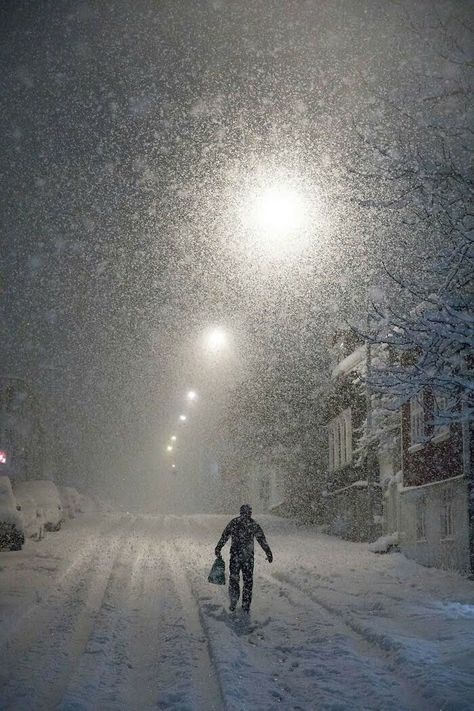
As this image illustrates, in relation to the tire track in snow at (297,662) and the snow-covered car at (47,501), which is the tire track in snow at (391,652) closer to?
the tire track in snow at (297,662)

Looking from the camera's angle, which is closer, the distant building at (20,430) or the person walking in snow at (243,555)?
the person walking in snow at (243,555)

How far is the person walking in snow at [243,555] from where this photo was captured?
10.0 m

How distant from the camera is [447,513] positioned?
15969 mm

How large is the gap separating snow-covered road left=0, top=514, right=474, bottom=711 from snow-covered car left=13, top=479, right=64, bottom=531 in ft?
29.8

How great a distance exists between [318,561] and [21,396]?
37.8 metres

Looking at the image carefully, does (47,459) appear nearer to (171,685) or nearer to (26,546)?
(26,546)

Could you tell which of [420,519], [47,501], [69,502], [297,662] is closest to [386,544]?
[420,519]

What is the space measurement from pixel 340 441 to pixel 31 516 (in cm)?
1363

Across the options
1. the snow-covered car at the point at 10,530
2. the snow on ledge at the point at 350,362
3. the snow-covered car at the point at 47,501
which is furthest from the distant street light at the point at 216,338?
the snow-covered car at the point at 10,530

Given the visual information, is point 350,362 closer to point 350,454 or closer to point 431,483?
point 350,454

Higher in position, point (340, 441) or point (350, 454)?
point (340, 441)

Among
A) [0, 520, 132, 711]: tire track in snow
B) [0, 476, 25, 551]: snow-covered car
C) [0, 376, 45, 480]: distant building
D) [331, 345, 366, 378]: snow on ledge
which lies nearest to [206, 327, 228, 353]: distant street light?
[331, 345, 366, 378]: snow on ledge

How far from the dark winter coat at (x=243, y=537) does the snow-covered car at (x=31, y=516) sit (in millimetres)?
12306

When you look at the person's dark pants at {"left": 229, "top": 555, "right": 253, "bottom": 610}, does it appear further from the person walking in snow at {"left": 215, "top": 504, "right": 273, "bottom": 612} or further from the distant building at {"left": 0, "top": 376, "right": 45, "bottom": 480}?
the distant building at {"left": 0, "top": 376, "right": 45, "bottom": 480}
